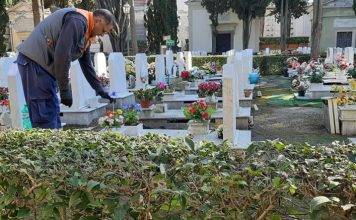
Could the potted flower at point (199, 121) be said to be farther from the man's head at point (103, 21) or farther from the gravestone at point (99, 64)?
the gravestone at point (99, 64)

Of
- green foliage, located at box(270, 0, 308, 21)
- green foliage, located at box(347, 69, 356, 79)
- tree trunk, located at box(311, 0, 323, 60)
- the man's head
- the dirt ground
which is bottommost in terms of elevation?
the dirt ground

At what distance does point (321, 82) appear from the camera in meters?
12.3

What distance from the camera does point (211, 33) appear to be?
3672 centimetres

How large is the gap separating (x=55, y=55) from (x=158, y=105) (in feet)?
20.1

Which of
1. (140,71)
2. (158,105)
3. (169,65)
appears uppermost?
(169,65)

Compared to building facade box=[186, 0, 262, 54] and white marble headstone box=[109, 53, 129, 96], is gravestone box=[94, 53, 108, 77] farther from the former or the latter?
building facade box=[186, 0, 262, 54]

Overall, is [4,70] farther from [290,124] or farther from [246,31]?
[246,31]

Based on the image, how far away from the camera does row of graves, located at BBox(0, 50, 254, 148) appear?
6254 mm

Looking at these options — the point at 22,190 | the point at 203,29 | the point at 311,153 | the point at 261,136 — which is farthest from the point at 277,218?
the point at 203,29

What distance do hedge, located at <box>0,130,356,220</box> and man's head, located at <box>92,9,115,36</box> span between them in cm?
183

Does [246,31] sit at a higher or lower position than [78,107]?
higher

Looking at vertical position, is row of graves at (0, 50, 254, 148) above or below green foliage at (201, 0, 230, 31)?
below

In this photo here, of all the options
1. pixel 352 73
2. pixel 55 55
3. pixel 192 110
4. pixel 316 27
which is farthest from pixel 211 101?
pixel 316 27

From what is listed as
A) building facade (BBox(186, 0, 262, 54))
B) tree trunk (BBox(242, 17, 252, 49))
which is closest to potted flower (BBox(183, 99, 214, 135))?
tree trunk (BBox(242, 17, 252, 49))
